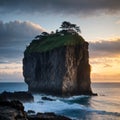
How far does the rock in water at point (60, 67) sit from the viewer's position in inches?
4181

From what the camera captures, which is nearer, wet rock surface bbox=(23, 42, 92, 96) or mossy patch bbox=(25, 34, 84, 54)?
wet rock surface bbox=(23, 42, 92, 96)

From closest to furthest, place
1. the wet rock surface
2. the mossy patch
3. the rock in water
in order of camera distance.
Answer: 1. the wet rock surface
2. the rock in water
3. the mossy patch

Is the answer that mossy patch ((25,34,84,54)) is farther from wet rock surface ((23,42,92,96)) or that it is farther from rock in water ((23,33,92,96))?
wet rock surface ((23,42,92,96))

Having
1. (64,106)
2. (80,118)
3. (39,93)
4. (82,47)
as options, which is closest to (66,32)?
(82,47)

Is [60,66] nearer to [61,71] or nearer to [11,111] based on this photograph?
[61,71]

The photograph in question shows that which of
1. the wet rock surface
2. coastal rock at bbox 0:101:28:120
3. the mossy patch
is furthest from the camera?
the mossy patch

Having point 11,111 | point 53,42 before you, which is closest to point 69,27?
point 53,42

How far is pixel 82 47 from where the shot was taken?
11462 cm

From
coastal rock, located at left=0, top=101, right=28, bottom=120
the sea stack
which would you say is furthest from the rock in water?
coastal rock, located at left=0, top=101, right=28, bottom=120

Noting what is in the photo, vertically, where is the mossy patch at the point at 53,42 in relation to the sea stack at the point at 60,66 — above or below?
above

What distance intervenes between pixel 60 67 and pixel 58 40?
46.3 ft

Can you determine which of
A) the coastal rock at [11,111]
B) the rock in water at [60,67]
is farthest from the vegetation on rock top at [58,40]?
the coastal rock at [11,111]

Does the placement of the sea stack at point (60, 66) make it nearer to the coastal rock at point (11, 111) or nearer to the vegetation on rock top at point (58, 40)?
the vegetation on rock top at point (58, 40)

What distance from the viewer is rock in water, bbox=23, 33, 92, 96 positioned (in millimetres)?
106188
